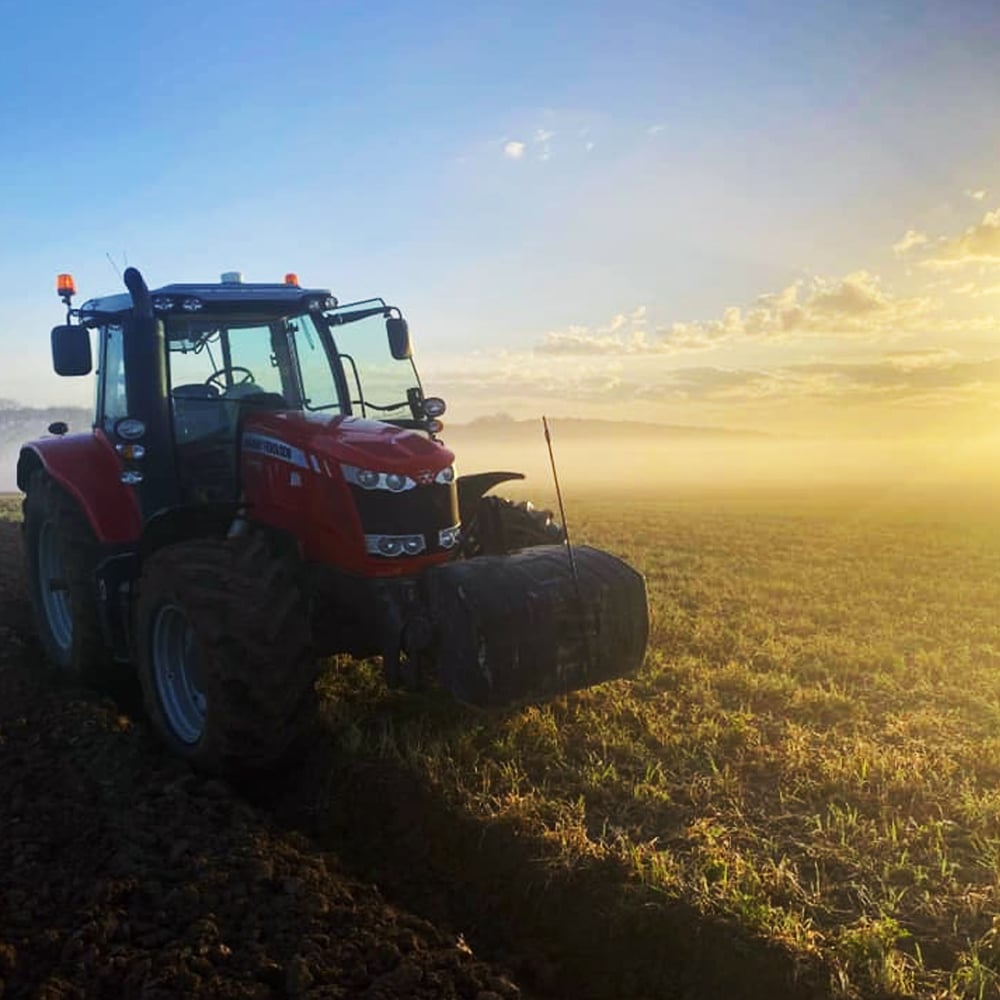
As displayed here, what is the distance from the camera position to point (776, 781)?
516 cm

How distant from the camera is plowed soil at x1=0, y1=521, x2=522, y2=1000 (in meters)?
3.35

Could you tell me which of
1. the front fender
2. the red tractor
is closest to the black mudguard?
the red tractor

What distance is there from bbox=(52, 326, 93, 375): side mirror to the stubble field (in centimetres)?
280

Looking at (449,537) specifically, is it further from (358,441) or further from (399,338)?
(399,338)

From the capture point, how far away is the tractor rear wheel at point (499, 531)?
21.1ft

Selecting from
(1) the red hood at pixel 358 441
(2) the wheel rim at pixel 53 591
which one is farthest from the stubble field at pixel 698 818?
(2) the wheel rim at pixel 53 591

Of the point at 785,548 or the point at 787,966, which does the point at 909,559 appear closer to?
the point at 785,548

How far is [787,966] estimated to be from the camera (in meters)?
3.49

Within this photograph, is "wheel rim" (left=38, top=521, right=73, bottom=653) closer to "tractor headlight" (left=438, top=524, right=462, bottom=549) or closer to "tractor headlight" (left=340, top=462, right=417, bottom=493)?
"tractor headlight" (left=340, top=462, right=417, bottom=493)

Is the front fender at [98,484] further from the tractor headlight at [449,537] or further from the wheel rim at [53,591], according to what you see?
the tractor headlight at [449,537]

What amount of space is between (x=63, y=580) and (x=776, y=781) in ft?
17.0

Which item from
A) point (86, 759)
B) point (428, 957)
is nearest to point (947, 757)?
point (428, 957)

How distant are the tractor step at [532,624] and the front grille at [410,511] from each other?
1.22 feet

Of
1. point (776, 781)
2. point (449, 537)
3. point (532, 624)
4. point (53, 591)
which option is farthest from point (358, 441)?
point (53, 591)
